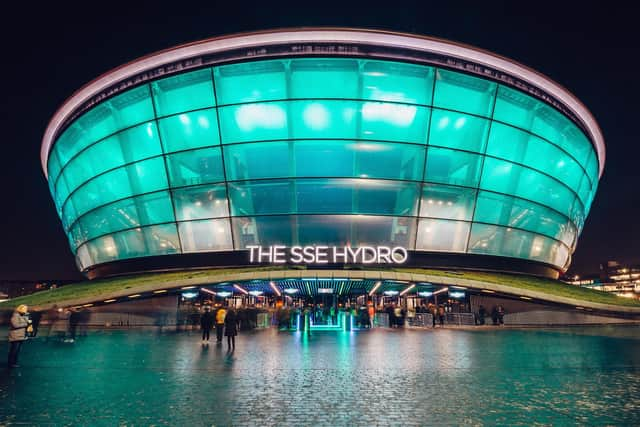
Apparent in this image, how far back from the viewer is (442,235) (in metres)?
33.4

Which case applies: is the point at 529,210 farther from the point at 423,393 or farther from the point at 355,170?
the point at 423,393

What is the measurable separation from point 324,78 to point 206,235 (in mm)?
14361

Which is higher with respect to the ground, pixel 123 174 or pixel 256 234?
pixel 123 174

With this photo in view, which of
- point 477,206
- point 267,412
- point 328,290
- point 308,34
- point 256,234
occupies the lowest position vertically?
point 267,412

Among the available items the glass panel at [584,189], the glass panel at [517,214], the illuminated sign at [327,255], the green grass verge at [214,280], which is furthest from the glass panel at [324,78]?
the glass panel at [584,189]

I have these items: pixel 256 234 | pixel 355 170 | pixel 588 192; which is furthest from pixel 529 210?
pixel 256 234

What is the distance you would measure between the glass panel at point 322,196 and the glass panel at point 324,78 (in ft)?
Answer: 19.9

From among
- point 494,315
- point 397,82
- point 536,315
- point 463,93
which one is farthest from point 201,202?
point 536,315

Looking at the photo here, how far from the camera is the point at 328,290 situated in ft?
117

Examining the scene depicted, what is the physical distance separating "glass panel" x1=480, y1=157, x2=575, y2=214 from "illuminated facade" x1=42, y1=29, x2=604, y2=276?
13 centimetres

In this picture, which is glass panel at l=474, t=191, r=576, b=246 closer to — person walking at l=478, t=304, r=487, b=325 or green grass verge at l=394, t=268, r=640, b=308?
Result: green grass verge at l=394, t=268, r=640, b=308

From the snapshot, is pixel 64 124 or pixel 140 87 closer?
pixel 140 87

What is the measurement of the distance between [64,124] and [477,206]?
3533 cm

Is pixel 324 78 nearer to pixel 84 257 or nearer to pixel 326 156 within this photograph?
pixel 326 156
